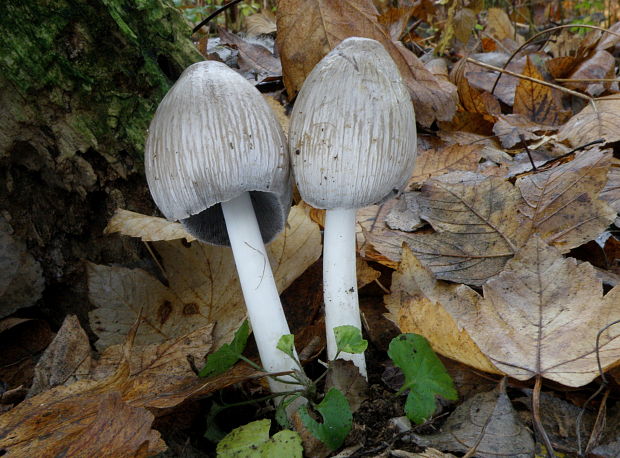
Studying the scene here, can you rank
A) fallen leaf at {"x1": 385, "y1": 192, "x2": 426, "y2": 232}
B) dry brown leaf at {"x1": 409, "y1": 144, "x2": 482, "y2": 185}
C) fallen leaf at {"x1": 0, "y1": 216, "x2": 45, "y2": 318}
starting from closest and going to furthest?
fallen leaf at {"x1": 0, "y1": 216, "x2": 45, "y2": 318}
fallen leaf at {"x1": 385, "y1": 192, "x2": 426, "y2": 232}
dry brown leaf at {"x1": 409, "y1": 144, "x2": 482, "y2": 185}

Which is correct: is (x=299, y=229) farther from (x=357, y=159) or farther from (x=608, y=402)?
(x=608, y=402)

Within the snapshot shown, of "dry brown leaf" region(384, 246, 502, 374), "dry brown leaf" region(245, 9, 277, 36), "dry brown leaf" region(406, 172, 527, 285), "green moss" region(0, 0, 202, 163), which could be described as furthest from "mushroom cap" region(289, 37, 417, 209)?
"dry brown leaf" region(245, 9, 277, 36)

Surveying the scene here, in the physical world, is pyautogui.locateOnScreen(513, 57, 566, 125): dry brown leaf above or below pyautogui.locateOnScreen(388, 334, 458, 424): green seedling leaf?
below

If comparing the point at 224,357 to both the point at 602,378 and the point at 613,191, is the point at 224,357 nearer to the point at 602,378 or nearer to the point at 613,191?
the point at 602,378

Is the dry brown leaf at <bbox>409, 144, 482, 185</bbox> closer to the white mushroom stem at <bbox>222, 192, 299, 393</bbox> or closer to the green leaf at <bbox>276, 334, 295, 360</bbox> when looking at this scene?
the white mushroom stem at <bbox>222, 192, 299, 393</bbox>

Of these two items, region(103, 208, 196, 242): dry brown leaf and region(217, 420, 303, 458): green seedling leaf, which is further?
region(103, 208, 196, 242): dry brown leaf

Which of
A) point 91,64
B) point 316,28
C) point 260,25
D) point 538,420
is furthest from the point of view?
point 260,25

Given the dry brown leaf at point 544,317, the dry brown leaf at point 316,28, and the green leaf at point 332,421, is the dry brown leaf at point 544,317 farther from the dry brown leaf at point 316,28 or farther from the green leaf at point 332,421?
the dry brown leaf at point 316,28

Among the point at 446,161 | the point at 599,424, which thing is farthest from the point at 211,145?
the point at 446,161
